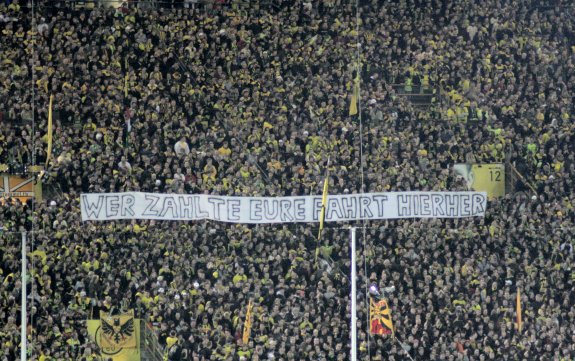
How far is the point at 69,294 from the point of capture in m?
28.1

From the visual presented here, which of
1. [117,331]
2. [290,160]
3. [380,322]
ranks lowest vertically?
[117,331]

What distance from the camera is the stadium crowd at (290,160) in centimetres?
2803

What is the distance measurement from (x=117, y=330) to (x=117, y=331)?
0.08 ft

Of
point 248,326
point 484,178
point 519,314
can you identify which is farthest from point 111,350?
point 484,178

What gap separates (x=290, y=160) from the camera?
31359 mm

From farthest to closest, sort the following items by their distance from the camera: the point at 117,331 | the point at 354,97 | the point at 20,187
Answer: the point at 354,97 → the point at 20,187 → the point at 117,331

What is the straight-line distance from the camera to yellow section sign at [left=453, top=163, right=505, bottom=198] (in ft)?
104

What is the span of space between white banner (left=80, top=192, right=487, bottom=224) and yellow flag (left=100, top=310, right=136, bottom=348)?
115 inches

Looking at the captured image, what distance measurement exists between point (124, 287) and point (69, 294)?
3.95 ft

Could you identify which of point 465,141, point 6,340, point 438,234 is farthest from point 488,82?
point 6,340

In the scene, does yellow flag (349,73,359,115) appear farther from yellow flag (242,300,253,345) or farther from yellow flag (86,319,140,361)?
yellow flag (86,319,140,361)

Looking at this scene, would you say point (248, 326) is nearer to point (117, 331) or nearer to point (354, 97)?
point (117, 331)

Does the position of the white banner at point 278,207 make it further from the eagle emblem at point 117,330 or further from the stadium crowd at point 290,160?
the eagle emblem at point 117,330

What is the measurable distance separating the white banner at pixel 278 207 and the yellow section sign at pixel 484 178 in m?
0.33
